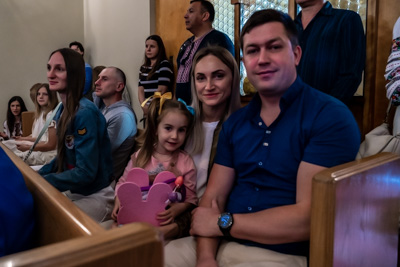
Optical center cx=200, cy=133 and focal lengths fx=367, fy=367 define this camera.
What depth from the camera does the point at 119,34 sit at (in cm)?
473

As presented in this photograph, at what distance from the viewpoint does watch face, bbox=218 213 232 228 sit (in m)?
1.13

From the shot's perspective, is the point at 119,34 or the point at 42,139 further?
the point at 119,34

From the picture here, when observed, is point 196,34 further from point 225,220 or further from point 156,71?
point 225,220

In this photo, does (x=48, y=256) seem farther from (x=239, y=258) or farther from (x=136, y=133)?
(x=136, y=133)

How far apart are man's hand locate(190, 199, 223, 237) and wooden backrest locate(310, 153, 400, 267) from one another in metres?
0.38

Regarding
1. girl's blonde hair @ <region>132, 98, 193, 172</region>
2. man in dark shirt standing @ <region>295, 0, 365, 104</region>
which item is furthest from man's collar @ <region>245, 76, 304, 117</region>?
man in dark shirt standing @ <region>295, 0, 365, 104</region>

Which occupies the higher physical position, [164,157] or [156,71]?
[156,71]

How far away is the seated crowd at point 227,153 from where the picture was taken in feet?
3.51

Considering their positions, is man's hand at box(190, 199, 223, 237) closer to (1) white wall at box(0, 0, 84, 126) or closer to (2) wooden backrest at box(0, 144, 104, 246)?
(2) wooden backrest at box(0, 144, 104, 246)

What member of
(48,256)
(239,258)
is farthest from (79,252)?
(239,258)

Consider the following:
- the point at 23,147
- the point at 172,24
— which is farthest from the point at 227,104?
the point at 172,24

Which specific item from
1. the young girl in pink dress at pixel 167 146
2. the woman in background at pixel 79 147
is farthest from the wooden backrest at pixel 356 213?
the woman in background at pixel 79 147

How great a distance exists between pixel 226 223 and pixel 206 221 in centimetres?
8

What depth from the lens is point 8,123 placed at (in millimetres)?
5254
